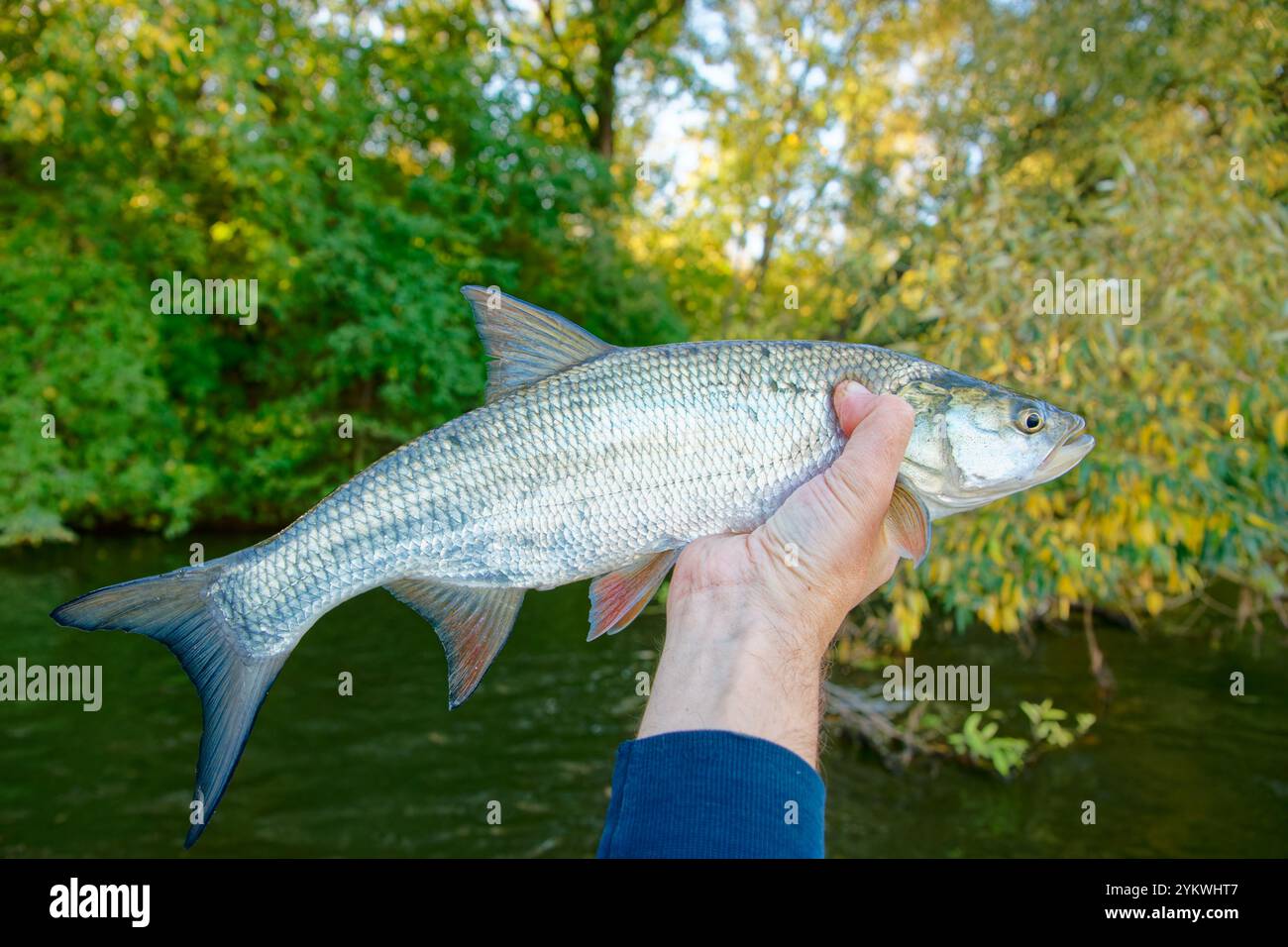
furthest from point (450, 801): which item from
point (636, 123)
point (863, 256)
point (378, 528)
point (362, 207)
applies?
point (636, 123)

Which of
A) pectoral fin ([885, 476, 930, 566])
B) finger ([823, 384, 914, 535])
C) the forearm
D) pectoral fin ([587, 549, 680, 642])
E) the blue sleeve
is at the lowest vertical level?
the blue sleeve

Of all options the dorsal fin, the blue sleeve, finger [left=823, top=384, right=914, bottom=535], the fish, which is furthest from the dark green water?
the blue sleeve

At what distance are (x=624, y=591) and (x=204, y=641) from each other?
103cm

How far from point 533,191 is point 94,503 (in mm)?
9120

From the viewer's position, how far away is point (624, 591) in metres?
2.32

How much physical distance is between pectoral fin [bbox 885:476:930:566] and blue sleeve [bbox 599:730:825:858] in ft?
2.70

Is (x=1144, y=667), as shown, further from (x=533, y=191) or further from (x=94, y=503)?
(x=94, y=503)

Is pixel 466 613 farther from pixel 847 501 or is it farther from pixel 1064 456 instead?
pixel 1064 456

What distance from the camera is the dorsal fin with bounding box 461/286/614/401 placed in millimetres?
2320

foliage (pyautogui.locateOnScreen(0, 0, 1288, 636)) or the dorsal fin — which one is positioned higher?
foliage (pyautogui.locateOnScreen(0, 0, 1288, 636))

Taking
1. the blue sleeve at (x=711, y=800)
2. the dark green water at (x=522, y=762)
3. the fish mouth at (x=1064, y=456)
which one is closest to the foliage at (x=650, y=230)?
the dark green water at (x=522, y=762)

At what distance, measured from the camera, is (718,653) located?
2006 millimetres

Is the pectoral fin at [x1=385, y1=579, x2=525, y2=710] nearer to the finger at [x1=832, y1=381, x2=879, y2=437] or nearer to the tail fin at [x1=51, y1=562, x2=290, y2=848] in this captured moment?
the tail fin at [x1=51, y1=562, x2=290, y2=848]

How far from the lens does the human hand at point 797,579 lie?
78.9 inches
